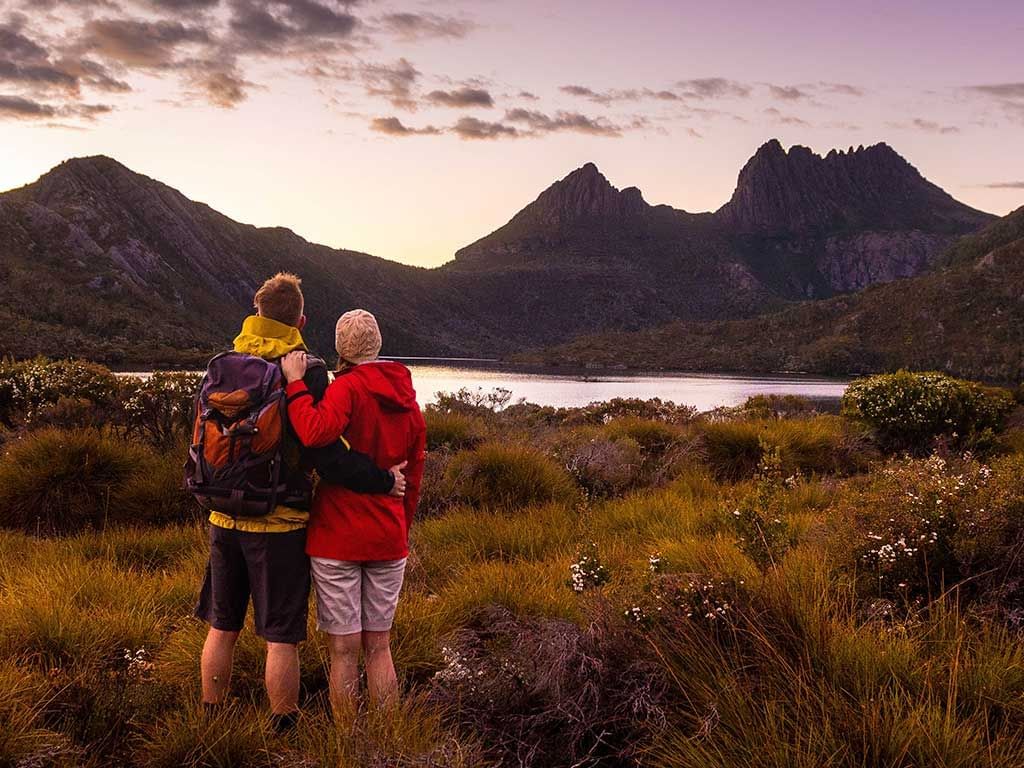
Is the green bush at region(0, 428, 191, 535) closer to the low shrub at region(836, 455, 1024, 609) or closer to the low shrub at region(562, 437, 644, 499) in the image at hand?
the low shrub at region(562, 437, 644, 499)

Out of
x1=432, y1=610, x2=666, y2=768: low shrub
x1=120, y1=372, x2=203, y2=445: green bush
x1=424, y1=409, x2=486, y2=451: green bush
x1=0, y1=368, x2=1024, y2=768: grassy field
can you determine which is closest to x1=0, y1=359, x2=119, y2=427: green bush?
x1=120, y1=372, x2=203, y2=445: green bush

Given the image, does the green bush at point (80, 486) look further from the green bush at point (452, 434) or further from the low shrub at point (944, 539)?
the low shrub at point (944, 539)

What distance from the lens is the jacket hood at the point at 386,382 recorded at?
137 inches

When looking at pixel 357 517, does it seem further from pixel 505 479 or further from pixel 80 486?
pixel 80 486

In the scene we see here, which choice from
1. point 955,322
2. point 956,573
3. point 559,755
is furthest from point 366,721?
point 955,322

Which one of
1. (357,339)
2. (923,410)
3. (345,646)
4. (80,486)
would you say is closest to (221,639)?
(345,646)

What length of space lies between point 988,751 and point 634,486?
8.10 m

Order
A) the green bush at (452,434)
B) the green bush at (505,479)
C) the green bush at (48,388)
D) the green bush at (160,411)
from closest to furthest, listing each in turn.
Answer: the green bush at (505,479)
the green bush at (160,411)
the green bush at (48,388)
the green bush at (452,434)

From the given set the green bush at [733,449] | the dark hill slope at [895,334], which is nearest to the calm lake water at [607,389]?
the dark hill slope at [895,334]

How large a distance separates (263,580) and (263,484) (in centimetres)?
48

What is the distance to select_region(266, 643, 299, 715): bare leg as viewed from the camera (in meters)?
3.34

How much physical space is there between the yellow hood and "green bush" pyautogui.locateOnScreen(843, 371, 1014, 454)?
40.8ft

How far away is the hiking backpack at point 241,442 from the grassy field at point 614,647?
1.05 m

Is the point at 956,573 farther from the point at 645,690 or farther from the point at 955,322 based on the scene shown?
the point at 955,322
